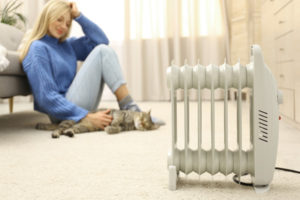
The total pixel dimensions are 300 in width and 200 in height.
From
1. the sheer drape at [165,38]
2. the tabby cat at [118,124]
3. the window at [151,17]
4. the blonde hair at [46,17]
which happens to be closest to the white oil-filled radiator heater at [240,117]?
the tabby cat at [118,124]

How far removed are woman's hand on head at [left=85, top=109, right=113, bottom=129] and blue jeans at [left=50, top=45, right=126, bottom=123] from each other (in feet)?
0.52

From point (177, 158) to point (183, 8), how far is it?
3.02 meters

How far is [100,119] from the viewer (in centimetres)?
179

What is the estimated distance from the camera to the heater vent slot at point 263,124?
792 mm

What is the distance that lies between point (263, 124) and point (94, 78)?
1.31 m

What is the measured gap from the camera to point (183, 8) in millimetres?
3629

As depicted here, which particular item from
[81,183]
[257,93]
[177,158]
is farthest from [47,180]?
[257,93]

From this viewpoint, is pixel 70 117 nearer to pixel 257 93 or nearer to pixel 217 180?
pixel 217 180

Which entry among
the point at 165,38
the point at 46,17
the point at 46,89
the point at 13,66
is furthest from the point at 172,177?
the point at 165,38

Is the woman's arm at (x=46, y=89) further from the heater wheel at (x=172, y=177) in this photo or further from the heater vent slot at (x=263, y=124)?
the heater vent slot at (x=263, y=124)

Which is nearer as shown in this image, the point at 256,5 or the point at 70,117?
the point at 70,117

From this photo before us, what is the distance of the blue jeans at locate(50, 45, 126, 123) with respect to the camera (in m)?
1.91

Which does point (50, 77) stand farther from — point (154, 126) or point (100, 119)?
point (154, 126)

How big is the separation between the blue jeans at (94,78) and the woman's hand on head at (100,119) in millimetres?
158
